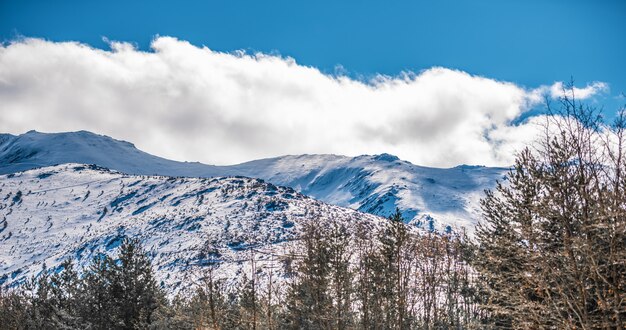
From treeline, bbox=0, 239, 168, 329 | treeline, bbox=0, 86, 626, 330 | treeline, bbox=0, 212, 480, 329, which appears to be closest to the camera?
treeline, bbox=0, 86, 626, 330

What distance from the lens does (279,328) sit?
3784 cm

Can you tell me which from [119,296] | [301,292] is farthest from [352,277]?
[119,296]

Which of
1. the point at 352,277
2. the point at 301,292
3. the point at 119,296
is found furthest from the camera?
the point at 301,292

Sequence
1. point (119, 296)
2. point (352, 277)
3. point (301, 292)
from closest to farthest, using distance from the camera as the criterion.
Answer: point (352, 277), point (119, 296), point (301, 292)

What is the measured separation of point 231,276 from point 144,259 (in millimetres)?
138119

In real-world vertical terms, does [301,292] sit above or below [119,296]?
above

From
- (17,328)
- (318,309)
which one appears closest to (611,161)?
(318,309)

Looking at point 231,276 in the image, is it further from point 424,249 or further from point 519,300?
point 519,300

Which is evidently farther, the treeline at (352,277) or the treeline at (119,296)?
the treeline at (119,296)

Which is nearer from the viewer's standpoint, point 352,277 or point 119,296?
point 352,277

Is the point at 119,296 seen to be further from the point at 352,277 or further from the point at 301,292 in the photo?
the point at 352,277

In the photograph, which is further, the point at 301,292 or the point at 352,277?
the point at 301,292

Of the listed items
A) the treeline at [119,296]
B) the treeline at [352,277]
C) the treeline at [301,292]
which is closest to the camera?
the treeline at [352,277]

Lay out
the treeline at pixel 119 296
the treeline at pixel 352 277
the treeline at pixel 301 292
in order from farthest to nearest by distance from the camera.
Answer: the treeline at pixel 119 296 → the treeline at pixel 301 292 → the treeline at pixel 352 277
